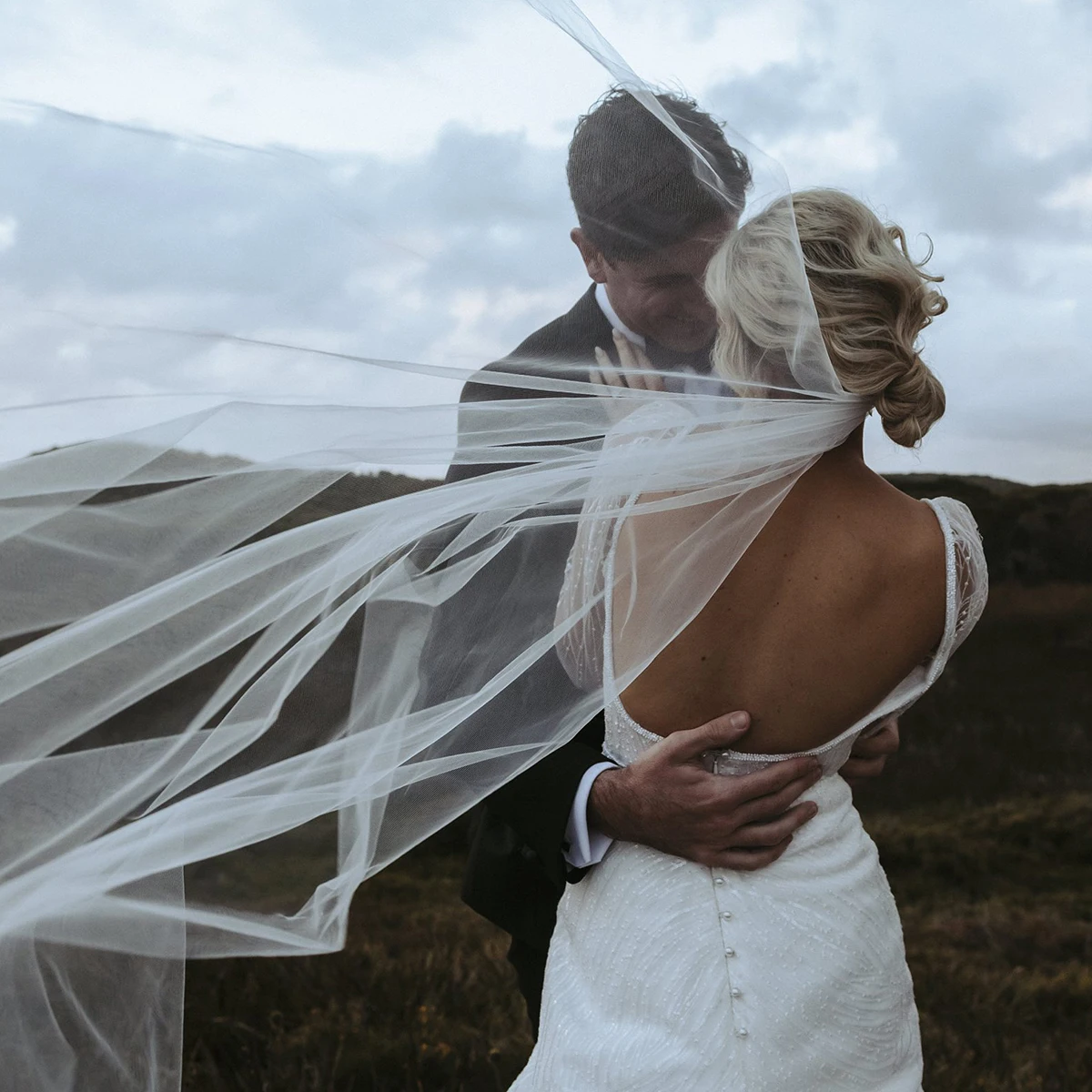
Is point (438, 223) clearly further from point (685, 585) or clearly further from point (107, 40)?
point (685, 585)

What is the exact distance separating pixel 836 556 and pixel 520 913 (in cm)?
86

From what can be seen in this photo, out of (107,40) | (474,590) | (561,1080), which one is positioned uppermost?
(107,40)

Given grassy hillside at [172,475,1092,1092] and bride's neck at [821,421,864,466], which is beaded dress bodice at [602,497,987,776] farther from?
grassy hillside at [172,475,1092,1092]

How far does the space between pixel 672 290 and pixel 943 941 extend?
3381mm

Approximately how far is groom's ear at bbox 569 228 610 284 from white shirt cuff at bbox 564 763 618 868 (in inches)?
24.4

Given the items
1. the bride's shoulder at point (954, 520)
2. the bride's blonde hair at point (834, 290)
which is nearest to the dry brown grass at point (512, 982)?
the bride's shoulder at point (954, 520)

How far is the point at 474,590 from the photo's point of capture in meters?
1.49

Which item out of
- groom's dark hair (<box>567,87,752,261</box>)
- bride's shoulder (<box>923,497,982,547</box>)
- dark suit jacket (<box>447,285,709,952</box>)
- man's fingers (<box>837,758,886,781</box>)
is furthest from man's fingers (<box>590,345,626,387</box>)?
man's fingers (<box>837,758,886,781</box>)

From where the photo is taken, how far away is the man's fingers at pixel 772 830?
1461mm

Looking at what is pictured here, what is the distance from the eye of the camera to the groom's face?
141 centimetres

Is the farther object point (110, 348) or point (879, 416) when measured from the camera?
point (879, 416)

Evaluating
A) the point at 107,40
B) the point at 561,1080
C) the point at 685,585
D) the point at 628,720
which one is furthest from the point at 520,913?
the point at 107,40

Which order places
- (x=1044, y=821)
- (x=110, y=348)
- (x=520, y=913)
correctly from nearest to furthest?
(x=110, y=348) < (x=520, y=913) < (x=1044, y=821)

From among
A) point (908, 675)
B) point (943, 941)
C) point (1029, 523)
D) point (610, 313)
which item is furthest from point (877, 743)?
point (1029, 523)
